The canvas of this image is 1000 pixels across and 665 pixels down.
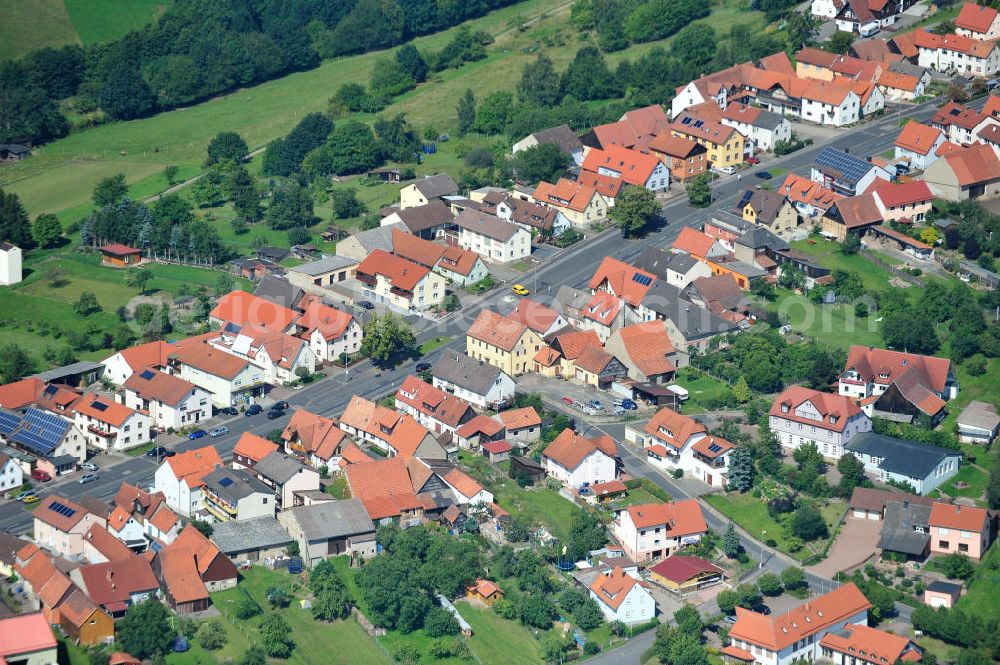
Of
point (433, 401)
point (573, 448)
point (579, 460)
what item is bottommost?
point (579, 460)

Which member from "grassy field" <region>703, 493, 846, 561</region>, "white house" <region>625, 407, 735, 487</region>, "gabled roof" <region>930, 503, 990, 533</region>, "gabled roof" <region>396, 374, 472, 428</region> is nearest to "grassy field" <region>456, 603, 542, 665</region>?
"grassy field" <region>703, 493, 846, 561</region>

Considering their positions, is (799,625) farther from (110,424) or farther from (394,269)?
(394,269)

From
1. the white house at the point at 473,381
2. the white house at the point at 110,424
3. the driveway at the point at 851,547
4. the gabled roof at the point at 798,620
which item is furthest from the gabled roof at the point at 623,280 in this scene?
the gabled roof at the point at 798,620

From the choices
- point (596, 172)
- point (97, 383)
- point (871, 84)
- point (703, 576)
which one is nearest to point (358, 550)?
point (703, 576)

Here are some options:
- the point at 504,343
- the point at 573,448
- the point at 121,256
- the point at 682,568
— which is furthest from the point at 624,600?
the point at 121,256

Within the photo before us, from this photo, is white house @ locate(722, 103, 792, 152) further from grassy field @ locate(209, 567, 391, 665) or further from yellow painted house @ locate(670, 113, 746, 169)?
grassy field @ locate(209, 567, 391, 665)
